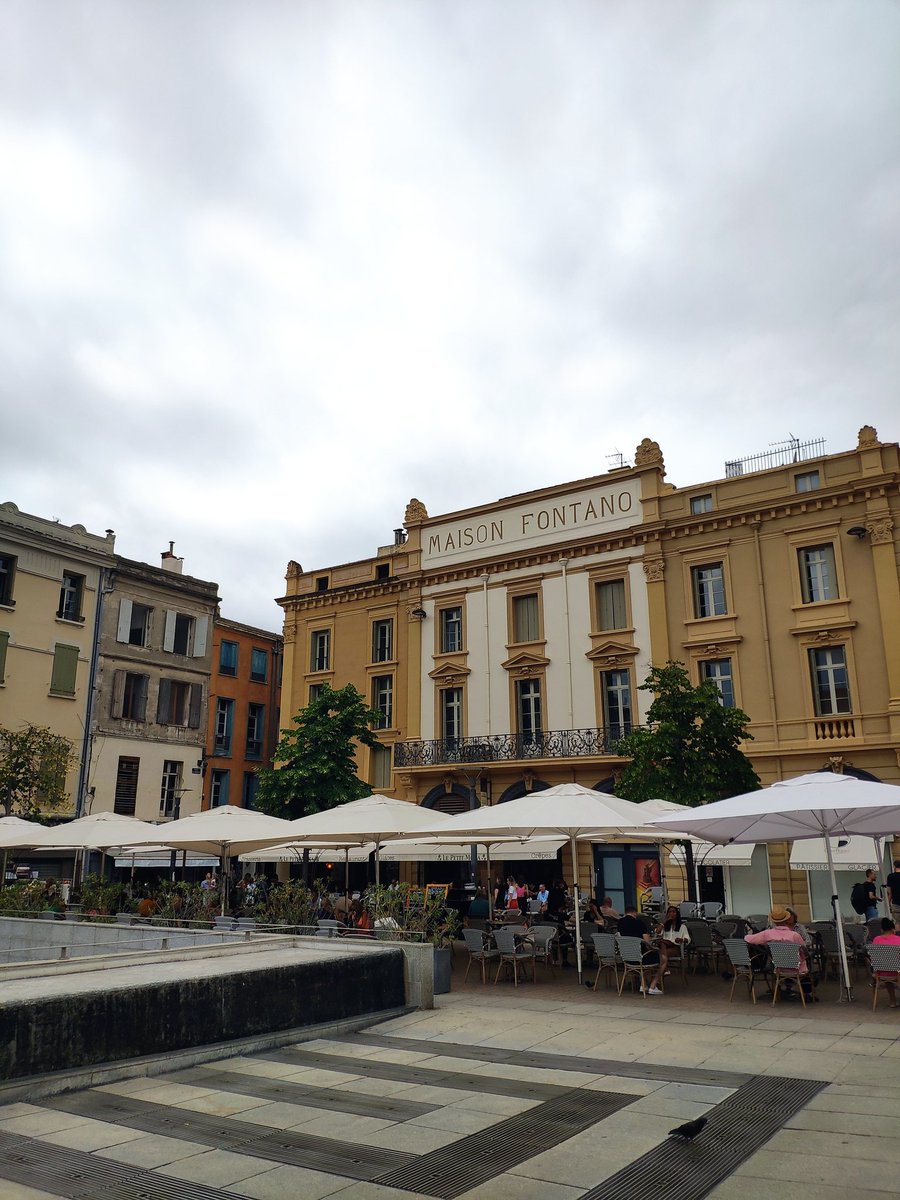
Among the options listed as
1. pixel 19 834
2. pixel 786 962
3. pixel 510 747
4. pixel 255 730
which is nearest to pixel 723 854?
pixel 510 747

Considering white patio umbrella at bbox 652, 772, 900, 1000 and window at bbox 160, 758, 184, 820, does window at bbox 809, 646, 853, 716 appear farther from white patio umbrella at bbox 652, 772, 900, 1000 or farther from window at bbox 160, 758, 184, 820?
window at bbox 160, 758, 184, 820

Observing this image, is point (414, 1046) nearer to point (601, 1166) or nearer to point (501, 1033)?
point (501, 1033)

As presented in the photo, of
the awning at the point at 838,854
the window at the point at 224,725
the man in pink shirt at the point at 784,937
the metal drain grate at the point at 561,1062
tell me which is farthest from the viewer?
the window at the point at 224,725

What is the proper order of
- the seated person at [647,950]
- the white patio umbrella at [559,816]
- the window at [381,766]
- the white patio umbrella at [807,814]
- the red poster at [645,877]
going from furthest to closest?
the window at [381,766], the red poster at [645,877], the white patio umbrella at [559,816], the seated person at [647,950], the white patio umbrella at [807,814]

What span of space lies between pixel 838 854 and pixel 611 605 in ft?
38.4

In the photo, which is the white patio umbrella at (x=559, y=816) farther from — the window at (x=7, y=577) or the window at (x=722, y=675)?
the window at (x=7, y=577)

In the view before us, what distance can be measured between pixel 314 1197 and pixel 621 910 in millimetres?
22724

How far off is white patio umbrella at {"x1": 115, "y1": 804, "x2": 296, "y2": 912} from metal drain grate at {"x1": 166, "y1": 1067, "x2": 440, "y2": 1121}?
8234mm

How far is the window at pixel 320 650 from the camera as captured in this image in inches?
1377

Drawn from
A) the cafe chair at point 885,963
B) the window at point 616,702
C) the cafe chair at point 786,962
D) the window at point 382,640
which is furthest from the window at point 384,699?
the cafe chair at point 885,963

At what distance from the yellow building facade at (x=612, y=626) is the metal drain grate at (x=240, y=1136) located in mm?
20269

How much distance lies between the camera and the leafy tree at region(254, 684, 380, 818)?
85.0ft

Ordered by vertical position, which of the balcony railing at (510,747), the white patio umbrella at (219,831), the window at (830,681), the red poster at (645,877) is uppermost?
the window at (830,681)

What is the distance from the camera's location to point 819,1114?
639 cm
